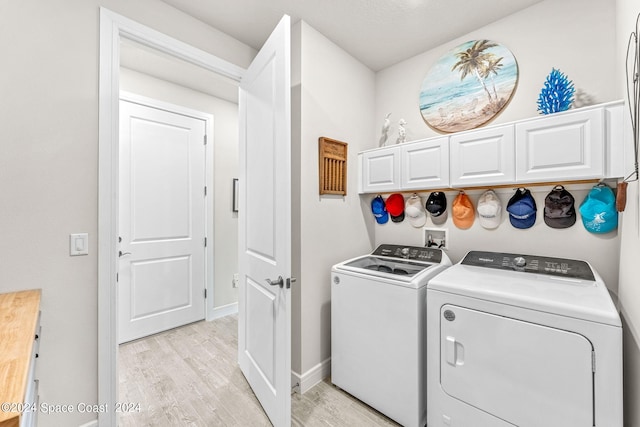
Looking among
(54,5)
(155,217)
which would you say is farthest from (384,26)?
(155,217)

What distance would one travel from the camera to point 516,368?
1185mm

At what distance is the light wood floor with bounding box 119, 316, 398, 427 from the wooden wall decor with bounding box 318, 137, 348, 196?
4.75ft

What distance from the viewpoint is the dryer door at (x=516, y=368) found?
3.50 ft

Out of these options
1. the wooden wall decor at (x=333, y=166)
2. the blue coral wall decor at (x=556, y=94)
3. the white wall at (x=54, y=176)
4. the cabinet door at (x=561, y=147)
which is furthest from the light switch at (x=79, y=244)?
the blue coral wall decor at (x=556, y=94)

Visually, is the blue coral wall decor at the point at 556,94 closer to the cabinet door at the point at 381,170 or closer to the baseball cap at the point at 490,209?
the baseball cap at the point at 490,209

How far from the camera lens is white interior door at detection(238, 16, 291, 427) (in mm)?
1381

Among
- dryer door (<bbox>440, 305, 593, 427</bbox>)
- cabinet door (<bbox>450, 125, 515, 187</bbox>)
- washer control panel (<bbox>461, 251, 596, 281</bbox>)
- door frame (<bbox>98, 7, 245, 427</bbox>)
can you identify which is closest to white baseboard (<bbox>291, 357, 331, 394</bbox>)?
dryer door (<bbox>440, 305, 593, 427</bbox>)

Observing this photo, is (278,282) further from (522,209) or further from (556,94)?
(556,94)

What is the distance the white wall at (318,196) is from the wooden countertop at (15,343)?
4.20ft

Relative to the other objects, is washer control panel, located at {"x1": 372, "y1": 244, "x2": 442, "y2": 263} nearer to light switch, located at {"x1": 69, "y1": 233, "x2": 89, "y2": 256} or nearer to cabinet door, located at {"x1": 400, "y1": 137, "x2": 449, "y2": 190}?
cabinet door, located at {"x1": 400, "y1": 137, "x2": 449, "y2": 190}

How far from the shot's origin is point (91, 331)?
141cm

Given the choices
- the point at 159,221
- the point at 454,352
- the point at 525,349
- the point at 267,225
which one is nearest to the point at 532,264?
the point at 525,349

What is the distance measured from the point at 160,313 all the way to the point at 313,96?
2531 millimetres

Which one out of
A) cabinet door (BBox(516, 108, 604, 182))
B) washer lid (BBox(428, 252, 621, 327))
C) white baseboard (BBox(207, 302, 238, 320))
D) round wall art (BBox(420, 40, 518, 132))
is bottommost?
white baseboard (BBox(207, 302, 238, 320))
